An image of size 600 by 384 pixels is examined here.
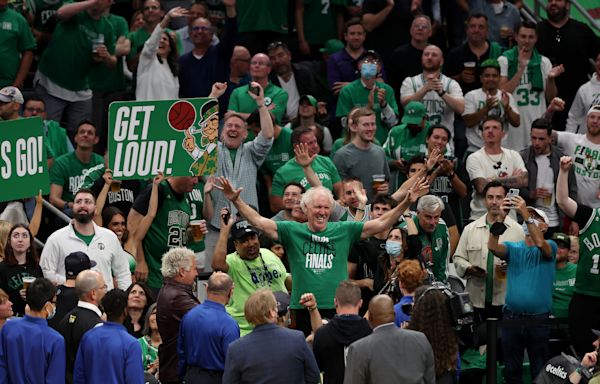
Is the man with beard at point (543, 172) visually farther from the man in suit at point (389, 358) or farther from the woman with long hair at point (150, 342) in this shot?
the man in suit at point (389, 358)

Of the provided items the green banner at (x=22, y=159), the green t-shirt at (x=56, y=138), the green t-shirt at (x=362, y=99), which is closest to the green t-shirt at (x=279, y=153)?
the green t-shirt at (x=362, y=99)

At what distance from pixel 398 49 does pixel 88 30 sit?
388 centimetres

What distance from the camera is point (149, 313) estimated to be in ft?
40.5

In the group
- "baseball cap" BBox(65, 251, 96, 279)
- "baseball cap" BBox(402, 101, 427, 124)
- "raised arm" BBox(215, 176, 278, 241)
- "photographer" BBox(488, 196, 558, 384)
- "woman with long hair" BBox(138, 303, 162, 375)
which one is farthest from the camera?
"baseball cap" BBox(402, 101, 427, 124)

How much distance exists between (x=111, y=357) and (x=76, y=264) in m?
1.55

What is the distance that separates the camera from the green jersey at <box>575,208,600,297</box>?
13.5 meters

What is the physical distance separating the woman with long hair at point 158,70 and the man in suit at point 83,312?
6043mm

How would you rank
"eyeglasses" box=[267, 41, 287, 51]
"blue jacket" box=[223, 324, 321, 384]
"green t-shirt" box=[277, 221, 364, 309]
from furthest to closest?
"eyeglasses" box=[267, 41, 287, 51] < "green t-shirt" box=[277, 221, 364, 309] < "blue jacket" box=[223, 324, 321, 384]

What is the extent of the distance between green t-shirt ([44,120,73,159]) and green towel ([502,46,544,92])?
5.62m

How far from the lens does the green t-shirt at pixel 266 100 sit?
52.9 ft

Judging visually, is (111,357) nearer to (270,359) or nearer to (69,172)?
(270,359)

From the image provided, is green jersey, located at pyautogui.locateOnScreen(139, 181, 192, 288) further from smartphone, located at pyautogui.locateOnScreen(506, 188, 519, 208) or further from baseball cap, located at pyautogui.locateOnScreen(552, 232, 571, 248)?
baseball cap, located at pyautogui.locateOnScreen(552, 232, 571, 248)

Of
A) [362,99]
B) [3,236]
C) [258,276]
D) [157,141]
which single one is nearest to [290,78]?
[362,99]

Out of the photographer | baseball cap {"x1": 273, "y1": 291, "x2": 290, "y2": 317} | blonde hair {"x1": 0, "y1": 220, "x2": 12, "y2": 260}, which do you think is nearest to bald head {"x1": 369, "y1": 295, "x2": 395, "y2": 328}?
baseball cap {"x1": 273, "y1": 291, "x2": 290, "y2": 317}
